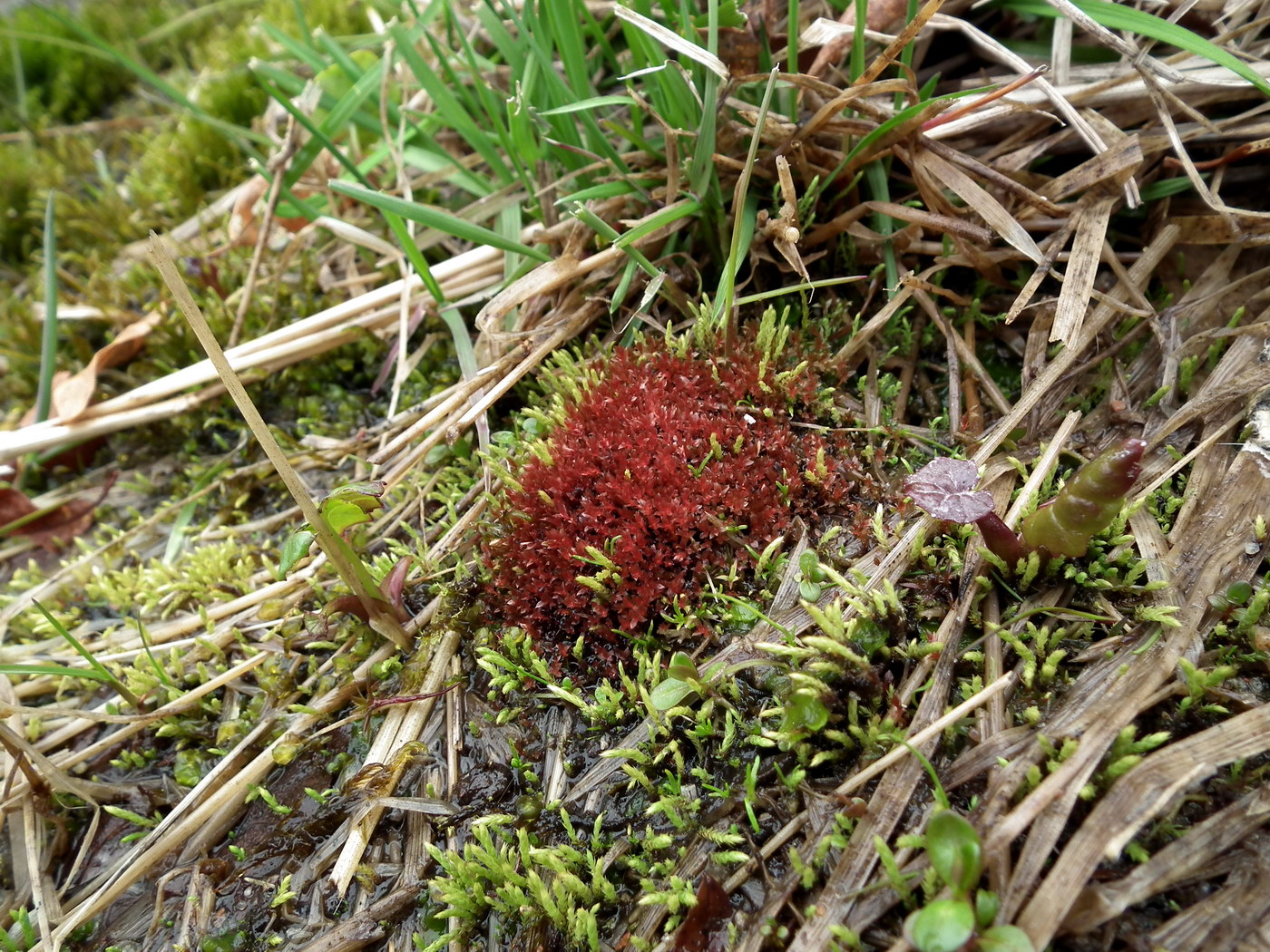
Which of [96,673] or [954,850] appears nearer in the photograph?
[954,850]

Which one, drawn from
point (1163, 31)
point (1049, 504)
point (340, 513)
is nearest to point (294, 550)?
point (340, 513)

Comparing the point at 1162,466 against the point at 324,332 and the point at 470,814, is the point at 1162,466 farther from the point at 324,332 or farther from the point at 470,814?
the point at 324,332

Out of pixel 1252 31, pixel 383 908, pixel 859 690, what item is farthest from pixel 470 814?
pixel 1252 31

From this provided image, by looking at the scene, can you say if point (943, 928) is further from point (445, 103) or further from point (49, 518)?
point (49, 518)

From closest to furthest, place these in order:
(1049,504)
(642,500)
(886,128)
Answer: (1049,504) → (642,500) → (886,128)

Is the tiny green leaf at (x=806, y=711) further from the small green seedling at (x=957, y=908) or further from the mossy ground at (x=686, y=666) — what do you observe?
the small green seedling at (x=957, y=908)

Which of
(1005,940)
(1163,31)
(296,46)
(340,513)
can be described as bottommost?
(1005,940)
